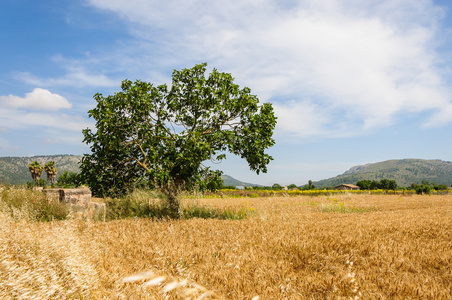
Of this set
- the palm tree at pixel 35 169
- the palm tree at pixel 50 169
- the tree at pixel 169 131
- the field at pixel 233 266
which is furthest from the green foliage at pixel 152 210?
the palm tree at pixel 50 169

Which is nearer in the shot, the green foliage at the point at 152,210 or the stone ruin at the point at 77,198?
the green foliage at the point at 152,210

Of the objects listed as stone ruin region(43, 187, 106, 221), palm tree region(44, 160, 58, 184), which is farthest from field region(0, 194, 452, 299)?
palm tree region(44, 160, 58, 184)

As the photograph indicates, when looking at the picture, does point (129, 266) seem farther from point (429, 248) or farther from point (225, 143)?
point (225, 143)

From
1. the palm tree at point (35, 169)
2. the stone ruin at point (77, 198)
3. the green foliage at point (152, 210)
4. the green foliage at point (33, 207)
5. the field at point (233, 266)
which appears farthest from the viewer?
the palm tree at point (35, 169)

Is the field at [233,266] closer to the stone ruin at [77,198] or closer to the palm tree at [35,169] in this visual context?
the stone ruin at [77,198]

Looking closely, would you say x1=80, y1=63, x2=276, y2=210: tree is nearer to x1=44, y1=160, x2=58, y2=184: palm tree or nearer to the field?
the field

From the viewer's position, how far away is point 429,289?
104 inches

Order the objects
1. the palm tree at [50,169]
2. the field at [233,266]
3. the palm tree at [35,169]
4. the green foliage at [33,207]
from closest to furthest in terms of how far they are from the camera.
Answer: the field at [233,266], the green foliage at [33,207], the palm tree at [35,169], the palm tree at [50,169]

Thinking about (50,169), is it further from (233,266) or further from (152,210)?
(233,266)

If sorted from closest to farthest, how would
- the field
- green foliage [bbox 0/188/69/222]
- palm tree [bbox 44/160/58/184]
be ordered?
the field, green foliage [bbox 0/188/69/222], palm tree [bbox 44/160/58/184]

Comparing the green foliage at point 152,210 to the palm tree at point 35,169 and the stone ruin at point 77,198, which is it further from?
the palm tree at point 35,169

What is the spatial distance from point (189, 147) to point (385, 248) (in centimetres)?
605

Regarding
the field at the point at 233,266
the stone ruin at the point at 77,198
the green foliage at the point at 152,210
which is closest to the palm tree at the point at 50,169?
the stone ruin at the point at 77,198

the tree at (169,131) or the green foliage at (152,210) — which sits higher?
the tree at (169,131)
